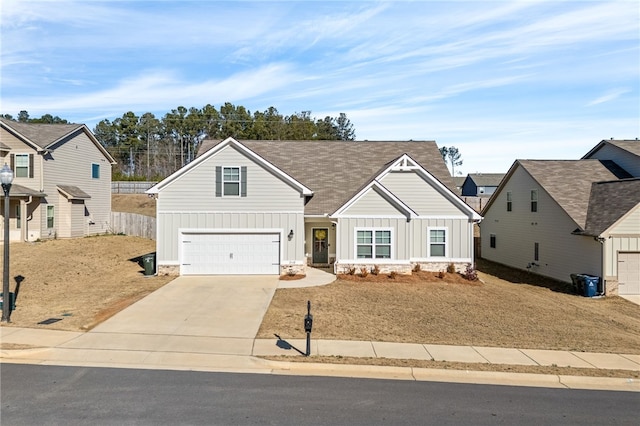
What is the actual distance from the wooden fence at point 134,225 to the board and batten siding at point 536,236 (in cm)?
2541

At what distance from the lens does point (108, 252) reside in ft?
86.0

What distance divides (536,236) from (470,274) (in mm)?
7216

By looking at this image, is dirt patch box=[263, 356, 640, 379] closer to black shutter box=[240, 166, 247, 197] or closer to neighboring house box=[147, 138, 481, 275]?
neighboring house box=[147, 138, 481, 275]

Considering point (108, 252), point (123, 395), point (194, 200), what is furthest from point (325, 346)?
point (108, 252)

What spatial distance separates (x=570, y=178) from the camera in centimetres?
2506

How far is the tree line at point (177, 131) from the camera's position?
68.9 meters

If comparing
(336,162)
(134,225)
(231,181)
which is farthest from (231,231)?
(134,225)

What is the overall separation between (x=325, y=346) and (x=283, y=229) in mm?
10545

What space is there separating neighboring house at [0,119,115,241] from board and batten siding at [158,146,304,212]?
13.6m

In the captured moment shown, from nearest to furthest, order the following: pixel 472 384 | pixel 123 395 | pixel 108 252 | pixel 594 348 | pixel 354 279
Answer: pixel 123 395, pixel 472 384, pixel 594 348, pixel 354 279, pixel 108 252

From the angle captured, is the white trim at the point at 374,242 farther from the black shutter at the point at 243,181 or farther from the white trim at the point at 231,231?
the black shutter at the point at 243,181

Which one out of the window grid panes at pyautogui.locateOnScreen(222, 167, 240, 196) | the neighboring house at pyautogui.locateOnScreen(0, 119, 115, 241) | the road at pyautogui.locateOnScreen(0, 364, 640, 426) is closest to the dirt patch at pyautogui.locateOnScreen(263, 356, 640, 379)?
the road at pyautogui.locateOnScreen(0, 364, 640, 426)

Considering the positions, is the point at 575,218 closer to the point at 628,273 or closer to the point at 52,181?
the point at 628,273

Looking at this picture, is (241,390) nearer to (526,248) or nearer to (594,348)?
(594,348)
